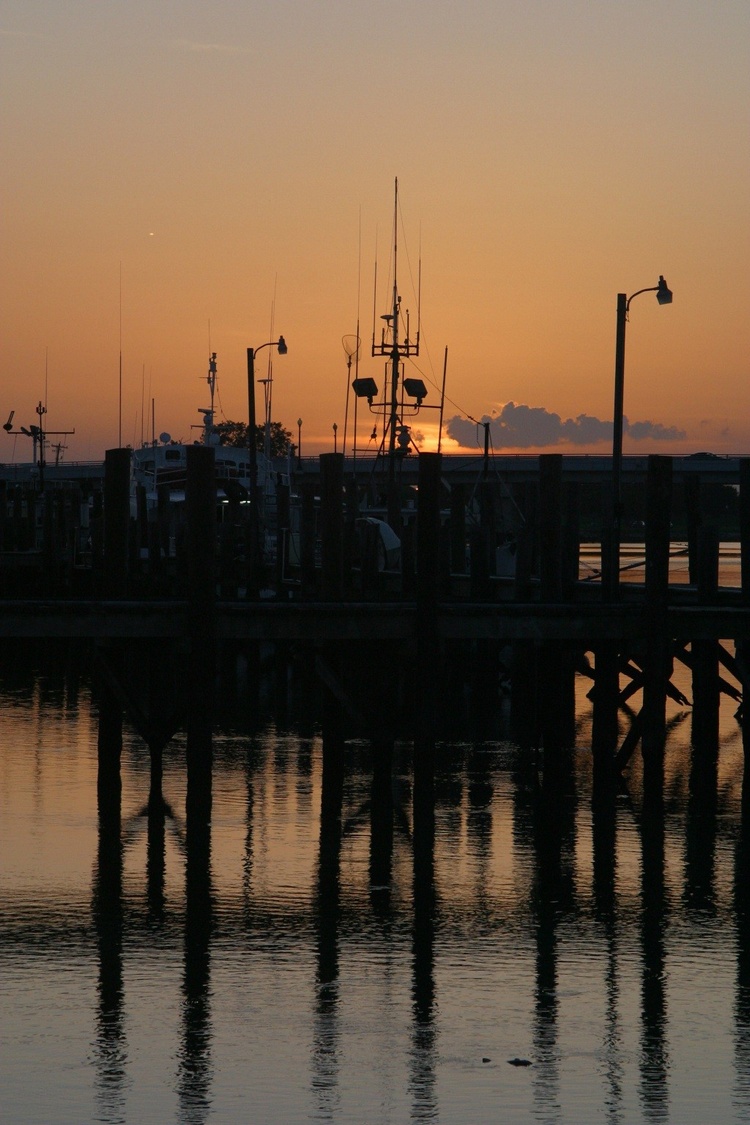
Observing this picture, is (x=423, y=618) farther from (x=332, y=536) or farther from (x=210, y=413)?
(x=210, y=413)

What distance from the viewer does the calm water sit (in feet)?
35.6

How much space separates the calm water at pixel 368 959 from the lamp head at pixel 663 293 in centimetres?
1332

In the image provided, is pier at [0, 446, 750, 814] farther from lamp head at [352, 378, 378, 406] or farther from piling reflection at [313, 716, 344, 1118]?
lamp head at [352, 378, 378, 406]

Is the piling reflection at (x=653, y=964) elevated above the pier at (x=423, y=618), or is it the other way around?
the pier at (x=423, y=618)

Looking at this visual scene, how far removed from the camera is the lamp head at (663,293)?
32344mm

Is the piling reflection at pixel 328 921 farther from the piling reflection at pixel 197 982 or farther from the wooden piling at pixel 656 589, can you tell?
the wooden piling at pixel 656 589

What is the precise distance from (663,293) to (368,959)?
70.3 feet

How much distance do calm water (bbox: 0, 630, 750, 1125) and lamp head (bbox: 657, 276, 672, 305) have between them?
A: 13.3 metres

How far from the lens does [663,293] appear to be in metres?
32.5

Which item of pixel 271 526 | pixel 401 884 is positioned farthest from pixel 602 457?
pixel 401 884

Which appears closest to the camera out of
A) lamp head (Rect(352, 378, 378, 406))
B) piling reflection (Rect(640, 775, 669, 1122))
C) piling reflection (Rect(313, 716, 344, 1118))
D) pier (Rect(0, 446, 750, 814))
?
piling reflection (Rect(640, 775, 669, 1122))

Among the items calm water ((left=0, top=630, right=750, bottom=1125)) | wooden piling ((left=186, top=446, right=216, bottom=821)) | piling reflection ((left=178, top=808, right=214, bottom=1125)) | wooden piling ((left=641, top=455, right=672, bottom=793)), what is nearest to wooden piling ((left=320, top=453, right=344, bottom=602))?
wooden piling ((left=186, top=446, right=216, bottom=821))

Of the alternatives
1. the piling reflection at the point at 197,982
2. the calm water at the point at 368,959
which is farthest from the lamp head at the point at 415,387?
the piling reflection at the point at 197,982

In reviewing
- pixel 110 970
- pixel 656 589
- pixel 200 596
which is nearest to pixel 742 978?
pixel 110 970
